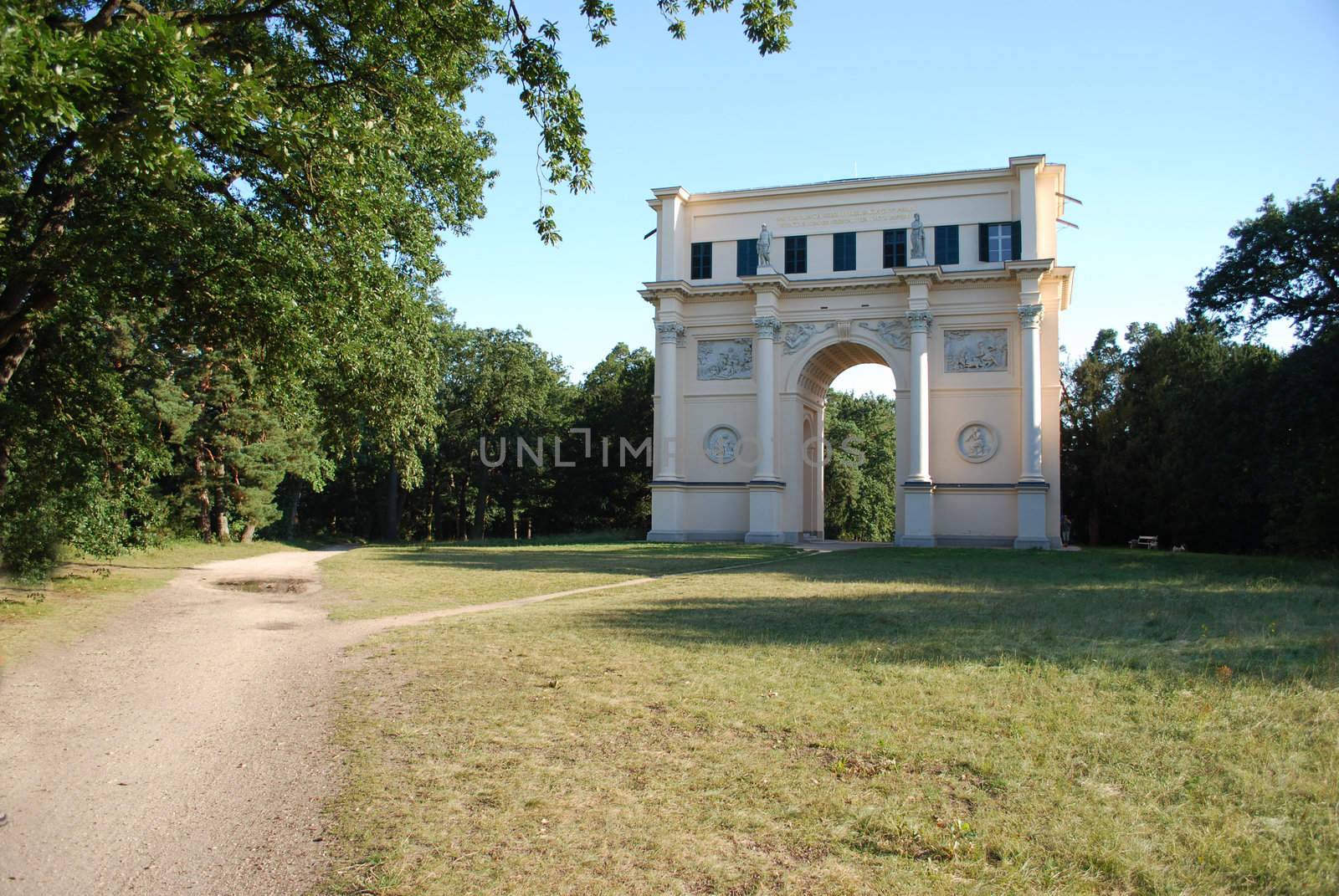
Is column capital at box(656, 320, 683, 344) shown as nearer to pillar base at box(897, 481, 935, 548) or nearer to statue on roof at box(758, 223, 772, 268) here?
statue on roof at box(758, 223, 772, 268)

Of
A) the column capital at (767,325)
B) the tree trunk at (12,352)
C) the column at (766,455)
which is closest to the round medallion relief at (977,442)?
the column at (766,455)

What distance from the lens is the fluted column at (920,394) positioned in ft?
136

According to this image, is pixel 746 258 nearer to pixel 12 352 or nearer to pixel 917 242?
pixel 917 242

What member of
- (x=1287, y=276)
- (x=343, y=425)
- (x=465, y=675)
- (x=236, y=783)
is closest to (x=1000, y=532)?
(x=1287, y=276)

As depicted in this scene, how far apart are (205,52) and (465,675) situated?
338 inches

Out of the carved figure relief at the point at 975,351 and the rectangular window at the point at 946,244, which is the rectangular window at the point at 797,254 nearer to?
the rectangular window at the point at 946,244

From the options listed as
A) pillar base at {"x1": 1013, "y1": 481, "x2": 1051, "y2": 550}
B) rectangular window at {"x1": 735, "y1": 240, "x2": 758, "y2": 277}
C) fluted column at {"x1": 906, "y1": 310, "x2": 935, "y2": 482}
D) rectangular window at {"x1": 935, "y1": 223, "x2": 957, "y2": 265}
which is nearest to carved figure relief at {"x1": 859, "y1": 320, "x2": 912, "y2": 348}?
fluted column at {"x1": 906, "y1": 310, "x2": 935, "y2": 482}

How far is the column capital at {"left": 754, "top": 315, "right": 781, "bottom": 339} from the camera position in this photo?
43.2 meters

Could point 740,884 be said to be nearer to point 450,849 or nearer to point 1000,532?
point 450,849

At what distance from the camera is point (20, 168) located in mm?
14672

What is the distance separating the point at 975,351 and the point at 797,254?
30.1ft

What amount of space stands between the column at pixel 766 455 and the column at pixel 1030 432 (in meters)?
10.2

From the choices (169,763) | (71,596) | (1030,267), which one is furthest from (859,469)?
(169,763)

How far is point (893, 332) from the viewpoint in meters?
42.7
